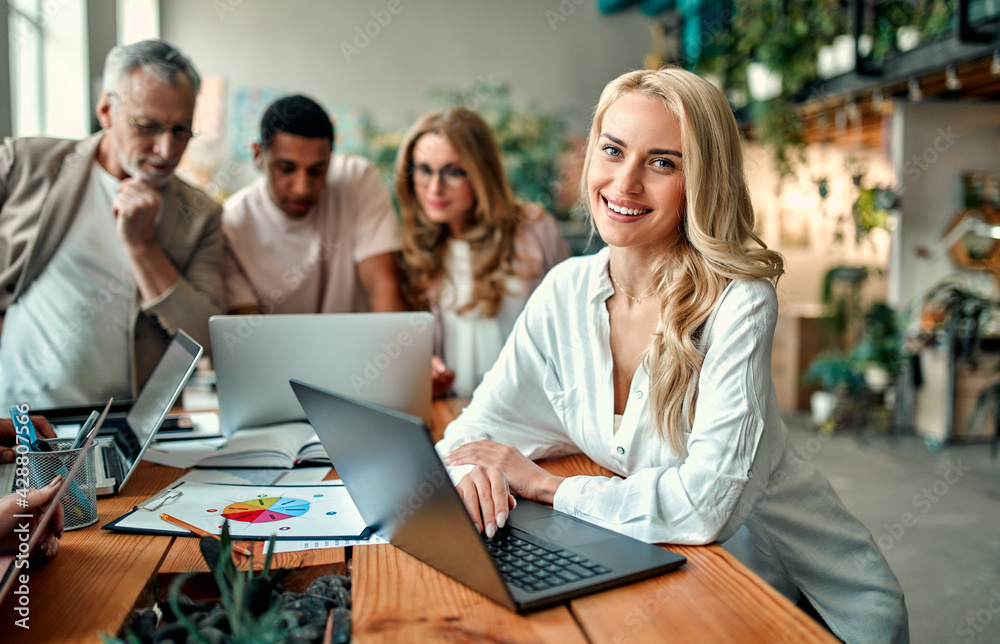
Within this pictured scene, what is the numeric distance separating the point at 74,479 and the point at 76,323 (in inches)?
39.0

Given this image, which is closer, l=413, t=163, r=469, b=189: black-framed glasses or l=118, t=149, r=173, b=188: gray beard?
l=118, t=149, r=173, b=188: gray beard

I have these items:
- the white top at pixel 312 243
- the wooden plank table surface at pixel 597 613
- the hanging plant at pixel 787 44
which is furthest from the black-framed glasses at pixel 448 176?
the hanging plant at pixel 787 44

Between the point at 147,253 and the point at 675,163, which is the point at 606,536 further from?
the point at 147,253

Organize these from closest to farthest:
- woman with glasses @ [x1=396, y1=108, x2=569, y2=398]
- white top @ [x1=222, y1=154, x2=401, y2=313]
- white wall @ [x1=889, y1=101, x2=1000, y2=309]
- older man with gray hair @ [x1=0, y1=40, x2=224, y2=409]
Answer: older man with gray hair @ [x1=0, y1=40, x2=224, y2=409] → white top @ [x1=222, y1=154, x2=401, y2=313] → woman with glasses @ [x1=396, y1=108, x2=569, y2=398] → white wall @ [x1=889, y1=101, x2=1000, y2=309]

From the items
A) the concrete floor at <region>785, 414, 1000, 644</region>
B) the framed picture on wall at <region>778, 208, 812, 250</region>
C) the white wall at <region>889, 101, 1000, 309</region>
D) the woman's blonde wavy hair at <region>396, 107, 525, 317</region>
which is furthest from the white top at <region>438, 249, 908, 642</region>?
the framed picture on wall at <region>778, 208, 812, 250</region>

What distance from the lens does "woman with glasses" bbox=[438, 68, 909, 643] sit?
3.58 feet

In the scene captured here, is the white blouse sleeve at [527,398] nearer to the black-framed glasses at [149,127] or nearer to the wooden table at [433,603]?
the wooden table at [433,603]

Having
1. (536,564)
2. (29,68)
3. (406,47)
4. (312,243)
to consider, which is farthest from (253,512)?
(406,47)

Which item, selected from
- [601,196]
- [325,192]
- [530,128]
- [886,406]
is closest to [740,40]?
[530,128]

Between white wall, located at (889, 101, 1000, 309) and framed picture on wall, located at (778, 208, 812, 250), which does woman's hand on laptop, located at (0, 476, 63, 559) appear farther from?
framed picture on wall, located at (778, 208, 812, 250)

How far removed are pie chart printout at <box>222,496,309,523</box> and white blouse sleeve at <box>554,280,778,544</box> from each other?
1.29ft

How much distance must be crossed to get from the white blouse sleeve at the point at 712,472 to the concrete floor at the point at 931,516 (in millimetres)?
1929

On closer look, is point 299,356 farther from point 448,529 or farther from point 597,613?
point 597,613

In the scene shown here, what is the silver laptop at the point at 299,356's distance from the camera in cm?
153
